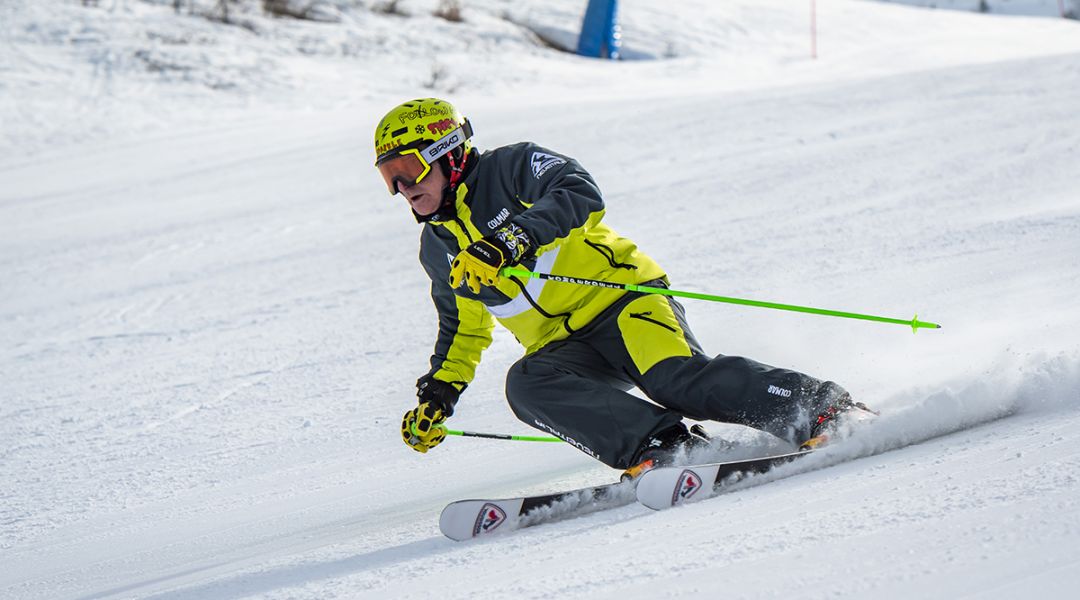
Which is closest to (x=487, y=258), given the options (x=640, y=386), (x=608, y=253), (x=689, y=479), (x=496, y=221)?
(x=496, y=221)

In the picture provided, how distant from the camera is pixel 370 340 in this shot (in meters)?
6.50

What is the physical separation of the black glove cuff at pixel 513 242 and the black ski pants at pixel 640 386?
1.64ft

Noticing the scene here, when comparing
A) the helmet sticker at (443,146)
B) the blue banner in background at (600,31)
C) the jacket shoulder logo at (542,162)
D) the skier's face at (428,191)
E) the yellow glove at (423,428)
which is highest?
the jacket shoulder logo at (542,162)

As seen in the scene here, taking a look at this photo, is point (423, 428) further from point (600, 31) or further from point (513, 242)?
point (600, 31)

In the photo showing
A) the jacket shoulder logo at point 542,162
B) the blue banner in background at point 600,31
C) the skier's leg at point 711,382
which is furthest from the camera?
the blue banner in background at point 600,31

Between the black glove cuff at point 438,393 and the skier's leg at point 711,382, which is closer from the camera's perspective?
the skier's leg at point 711,382

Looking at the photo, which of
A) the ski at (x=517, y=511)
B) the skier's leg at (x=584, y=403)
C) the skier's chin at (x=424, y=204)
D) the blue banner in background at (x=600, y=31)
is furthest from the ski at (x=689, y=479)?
the blue banner in background at (x=600, y=31)

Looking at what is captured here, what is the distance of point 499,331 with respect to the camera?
6363mm

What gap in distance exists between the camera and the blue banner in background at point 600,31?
1698 centimetres

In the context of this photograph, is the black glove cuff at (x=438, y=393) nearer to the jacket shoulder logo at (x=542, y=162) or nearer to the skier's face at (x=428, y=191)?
the skier's face at (x=428, y=191)

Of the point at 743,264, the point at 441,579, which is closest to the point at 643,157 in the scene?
the point at 743,264

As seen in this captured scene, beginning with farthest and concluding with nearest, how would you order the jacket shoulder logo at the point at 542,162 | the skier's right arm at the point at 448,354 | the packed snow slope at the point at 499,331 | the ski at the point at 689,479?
the skier's right arm at the point at 448,354
the jacket shoulder logo at the point at 542,162
the ski at the point at 689,479
the packed snow slope at the point at 499,331

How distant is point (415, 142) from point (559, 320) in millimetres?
821

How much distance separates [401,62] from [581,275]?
41.0ft
